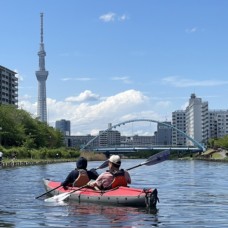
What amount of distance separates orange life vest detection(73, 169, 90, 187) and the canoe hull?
2.16ft

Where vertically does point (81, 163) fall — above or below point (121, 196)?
above

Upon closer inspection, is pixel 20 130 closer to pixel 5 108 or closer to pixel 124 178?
pixel 5 108

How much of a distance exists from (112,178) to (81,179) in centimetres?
226

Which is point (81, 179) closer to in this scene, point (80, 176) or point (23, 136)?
point (80, 176)

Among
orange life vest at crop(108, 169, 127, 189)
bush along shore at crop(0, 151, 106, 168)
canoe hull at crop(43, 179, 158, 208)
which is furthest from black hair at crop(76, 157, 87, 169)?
bush along shore at crop(0, 151, 106, 168)

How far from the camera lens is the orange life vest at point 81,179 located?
2527 cm

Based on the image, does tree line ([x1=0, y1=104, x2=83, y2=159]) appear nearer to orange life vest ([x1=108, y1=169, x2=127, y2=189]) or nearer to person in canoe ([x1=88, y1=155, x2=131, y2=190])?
person in canoe ([x1=88, y1=155, x2=131, y2=190])

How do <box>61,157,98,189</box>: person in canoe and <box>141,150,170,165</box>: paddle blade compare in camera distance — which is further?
<box>141,150,170,165</box>: paddle blade

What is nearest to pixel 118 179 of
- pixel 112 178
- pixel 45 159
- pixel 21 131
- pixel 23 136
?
pixel 112 178

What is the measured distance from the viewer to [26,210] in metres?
22.7

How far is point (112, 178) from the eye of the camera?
77.4ft

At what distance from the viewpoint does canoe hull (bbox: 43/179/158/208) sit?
22281 millimetres

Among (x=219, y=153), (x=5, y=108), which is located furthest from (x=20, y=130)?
(x=219, y=153)

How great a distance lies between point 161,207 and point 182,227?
18.7 feet
